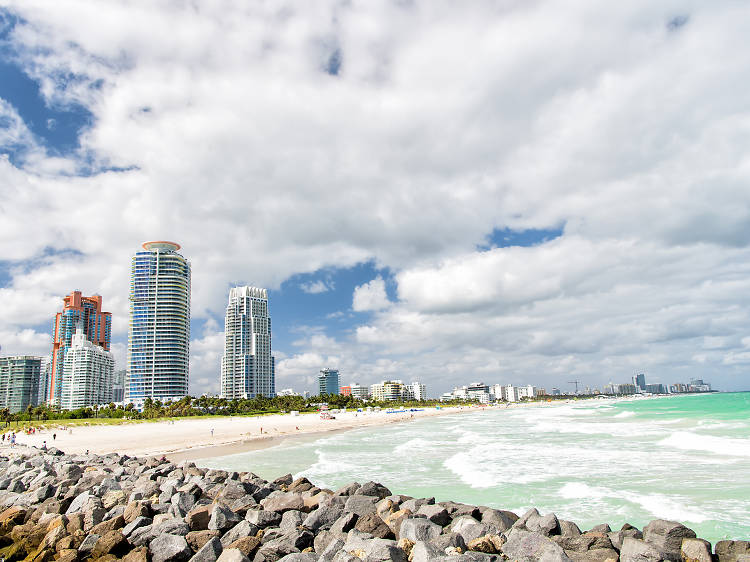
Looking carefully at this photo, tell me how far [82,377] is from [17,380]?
32.9 m

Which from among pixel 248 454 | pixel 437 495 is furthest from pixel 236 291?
pixel 437 495

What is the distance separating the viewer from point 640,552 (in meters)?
7.17

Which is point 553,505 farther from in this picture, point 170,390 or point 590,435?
point 170,390

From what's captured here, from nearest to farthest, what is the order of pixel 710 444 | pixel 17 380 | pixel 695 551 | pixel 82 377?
pixel 695 551, pixel 710 444, pixel 82 377, pixel 17 380

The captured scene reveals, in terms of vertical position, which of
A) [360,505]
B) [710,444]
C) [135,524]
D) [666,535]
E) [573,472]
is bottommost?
[710,444]

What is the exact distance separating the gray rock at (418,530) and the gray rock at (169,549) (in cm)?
375

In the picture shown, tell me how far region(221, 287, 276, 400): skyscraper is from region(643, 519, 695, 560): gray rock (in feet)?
562

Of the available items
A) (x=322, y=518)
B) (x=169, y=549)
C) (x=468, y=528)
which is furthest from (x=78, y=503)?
(x=468, y=528)

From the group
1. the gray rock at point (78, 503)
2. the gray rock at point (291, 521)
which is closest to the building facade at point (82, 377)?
the gray rock at point (78, 503)

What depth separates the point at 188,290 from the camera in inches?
5743

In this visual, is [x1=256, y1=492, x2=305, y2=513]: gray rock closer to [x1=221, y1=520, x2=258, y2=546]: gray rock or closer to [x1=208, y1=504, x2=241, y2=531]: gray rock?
[x1=208, y1=504, x2=241, y2=531]: gray rock

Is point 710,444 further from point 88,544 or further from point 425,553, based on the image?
point 88,544

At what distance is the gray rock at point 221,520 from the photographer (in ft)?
31.8

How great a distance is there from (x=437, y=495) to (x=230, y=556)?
1015cm
